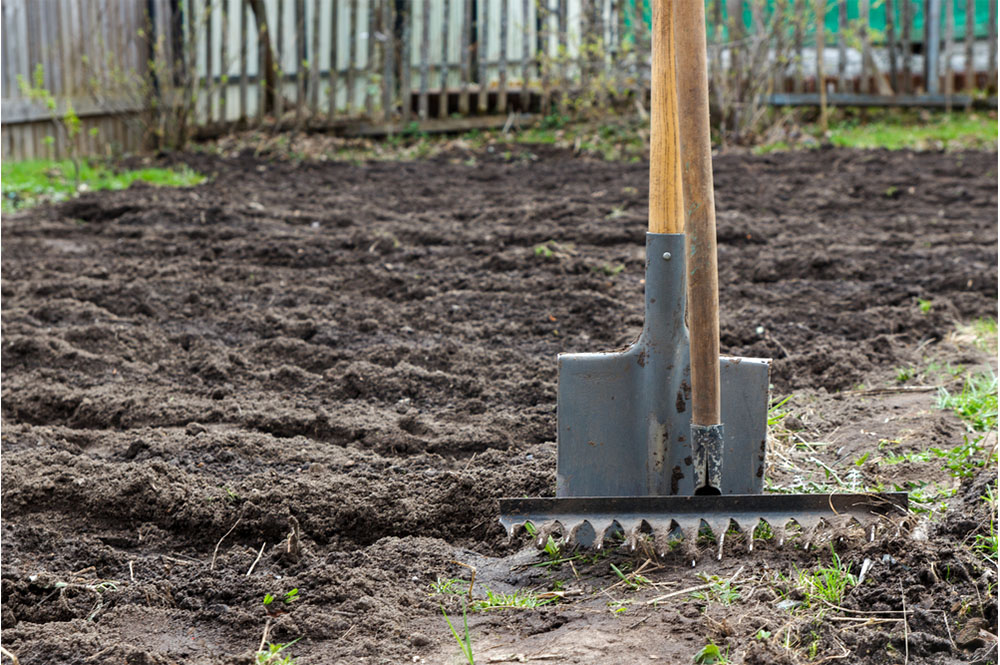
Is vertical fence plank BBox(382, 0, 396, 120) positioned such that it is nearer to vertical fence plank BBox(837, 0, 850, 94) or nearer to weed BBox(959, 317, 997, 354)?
vertical fence plank BBox(837, 0, 850, 94)

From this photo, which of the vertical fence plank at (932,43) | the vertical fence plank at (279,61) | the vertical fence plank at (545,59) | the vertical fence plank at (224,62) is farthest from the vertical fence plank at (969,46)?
the vertical fence plank at (224,62)

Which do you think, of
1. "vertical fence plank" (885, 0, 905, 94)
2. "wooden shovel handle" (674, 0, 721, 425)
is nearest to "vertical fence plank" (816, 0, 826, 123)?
"vertical fence plank" (885, 0, 905, 94)

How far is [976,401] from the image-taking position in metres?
2.66

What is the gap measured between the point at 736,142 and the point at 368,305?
5.29 m

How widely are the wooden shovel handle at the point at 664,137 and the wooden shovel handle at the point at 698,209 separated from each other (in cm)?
12

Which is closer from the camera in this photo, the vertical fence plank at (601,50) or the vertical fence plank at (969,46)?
the vertical fence plank at (601,50)

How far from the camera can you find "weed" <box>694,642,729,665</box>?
1.64 meters

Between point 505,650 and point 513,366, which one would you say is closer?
point 505,650

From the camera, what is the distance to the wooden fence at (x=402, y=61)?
822cm

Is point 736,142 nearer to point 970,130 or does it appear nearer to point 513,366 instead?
point 970,130

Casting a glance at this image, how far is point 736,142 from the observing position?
8.30 m

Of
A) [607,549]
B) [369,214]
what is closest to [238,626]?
[607,549]

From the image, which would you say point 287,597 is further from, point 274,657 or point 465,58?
point 465,58

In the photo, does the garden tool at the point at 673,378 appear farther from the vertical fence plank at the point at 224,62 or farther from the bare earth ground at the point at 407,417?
the vertical fence plank at the point at 224,62
